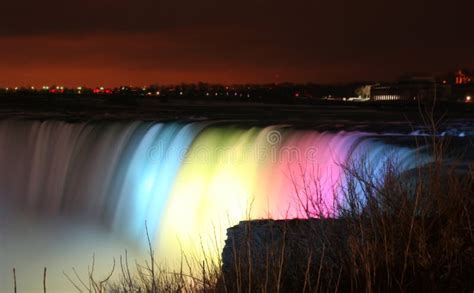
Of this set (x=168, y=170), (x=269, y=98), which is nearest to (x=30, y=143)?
(x=168, y=170)

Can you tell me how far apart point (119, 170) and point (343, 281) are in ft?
46.4

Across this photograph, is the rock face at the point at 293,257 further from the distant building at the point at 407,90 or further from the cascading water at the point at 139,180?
the distant building at the point at 407,90

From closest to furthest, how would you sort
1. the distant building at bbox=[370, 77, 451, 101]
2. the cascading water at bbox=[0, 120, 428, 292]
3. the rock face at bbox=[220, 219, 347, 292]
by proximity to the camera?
the rock face at bbox=[220, 219, 347, 292] < the cascading water at bbox=[0, 120, 428, 292] < the distant building at bbox=[370, 77, 451, 101]

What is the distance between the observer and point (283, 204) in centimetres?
1385

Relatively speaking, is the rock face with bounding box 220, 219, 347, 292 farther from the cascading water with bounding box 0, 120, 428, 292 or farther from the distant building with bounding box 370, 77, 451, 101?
the distant building with bounding box 370, 77, 451, 101

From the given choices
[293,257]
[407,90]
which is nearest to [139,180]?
[293,257]

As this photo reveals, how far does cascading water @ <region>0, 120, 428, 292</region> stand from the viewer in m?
15.1

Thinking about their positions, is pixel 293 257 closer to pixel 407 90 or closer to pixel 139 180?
pixel 139 180

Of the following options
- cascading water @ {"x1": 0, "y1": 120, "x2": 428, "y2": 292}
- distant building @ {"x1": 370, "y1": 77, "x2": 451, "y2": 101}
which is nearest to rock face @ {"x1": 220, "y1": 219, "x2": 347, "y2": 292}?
cascading water @ {"x1": 0, "y1": 120, "x2": 428, "y2": 292}

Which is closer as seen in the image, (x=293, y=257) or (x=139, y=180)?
(x=293, y=257)

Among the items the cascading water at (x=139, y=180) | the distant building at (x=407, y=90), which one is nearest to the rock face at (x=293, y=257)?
the cascading water at (x=139, y=180)

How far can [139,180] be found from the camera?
62.7ft

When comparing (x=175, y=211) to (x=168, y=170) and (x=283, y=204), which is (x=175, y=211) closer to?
(x=168, y=170)

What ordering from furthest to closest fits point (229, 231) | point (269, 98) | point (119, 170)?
1. point (269, 98)
2. point (119, 170)
3. point (229, 231)
